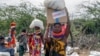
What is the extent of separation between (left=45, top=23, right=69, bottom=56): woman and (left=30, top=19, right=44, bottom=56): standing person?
7.70ft

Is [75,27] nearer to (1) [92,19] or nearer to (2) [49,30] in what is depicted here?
(1) [92,19]

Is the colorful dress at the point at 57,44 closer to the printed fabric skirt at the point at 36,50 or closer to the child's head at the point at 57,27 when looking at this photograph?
the child's head at the point at 57,27

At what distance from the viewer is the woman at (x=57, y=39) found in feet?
19.3

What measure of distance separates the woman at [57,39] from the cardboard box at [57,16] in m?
0.08

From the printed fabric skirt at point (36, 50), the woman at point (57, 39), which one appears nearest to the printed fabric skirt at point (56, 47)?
the woman at point (57, 39)

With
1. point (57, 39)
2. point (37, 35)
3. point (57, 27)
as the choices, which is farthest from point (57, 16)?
point (37, 35)

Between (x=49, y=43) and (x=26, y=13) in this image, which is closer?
(x=49, y=43)

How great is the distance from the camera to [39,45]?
8594 mm

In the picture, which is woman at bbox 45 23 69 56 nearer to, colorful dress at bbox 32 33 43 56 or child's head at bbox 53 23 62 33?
child's head at bbox 53 23 62 33

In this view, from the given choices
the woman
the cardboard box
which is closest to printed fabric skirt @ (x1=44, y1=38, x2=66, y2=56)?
the woman

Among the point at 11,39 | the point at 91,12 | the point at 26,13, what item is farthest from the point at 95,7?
the point at 11,39

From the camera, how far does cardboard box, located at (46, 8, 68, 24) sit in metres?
5.85

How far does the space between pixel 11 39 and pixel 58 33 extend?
18.6ft

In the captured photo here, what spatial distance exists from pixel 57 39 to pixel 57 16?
0.38 meters
